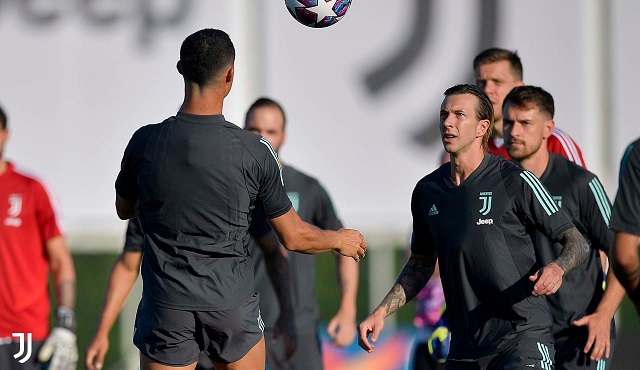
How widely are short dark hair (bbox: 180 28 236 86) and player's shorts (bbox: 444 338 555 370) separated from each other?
1713 millimetres

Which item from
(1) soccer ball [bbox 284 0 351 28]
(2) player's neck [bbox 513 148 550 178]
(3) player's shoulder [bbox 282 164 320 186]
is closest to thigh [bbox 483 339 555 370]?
(2) player's neck [bbox 513 148 550 178]

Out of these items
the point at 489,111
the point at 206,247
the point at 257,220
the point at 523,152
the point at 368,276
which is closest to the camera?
the point at 206,247

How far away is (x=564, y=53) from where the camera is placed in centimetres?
1066

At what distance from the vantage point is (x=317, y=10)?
669 centimetres

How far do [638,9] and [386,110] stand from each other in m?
2.49

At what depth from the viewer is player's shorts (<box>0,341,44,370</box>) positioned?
7.68 metres

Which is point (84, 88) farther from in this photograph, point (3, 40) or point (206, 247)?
point (206, 247)

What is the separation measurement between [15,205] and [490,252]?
3798mm

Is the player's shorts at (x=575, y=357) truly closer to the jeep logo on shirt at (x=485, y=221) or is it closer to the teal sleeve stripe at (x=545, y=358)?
the teal sleeve stripe at (x=545, y=358)

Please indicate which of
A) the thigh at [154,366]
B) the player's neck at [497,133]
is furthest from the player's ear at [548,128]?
the thigh at [154,366]

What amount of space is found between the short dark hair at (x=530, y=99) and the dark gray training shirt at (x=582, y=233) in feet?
0.87

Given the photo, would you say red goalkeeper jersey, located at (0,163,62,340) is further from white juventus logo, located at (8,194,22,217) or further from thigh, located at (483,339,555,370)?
thigh, located at (483,339,555,370)

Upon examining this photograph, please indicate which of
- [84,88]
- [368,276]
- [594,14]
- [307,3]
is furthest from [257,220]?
[594,14]

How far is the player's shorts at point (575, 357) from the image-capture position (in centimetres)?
623
